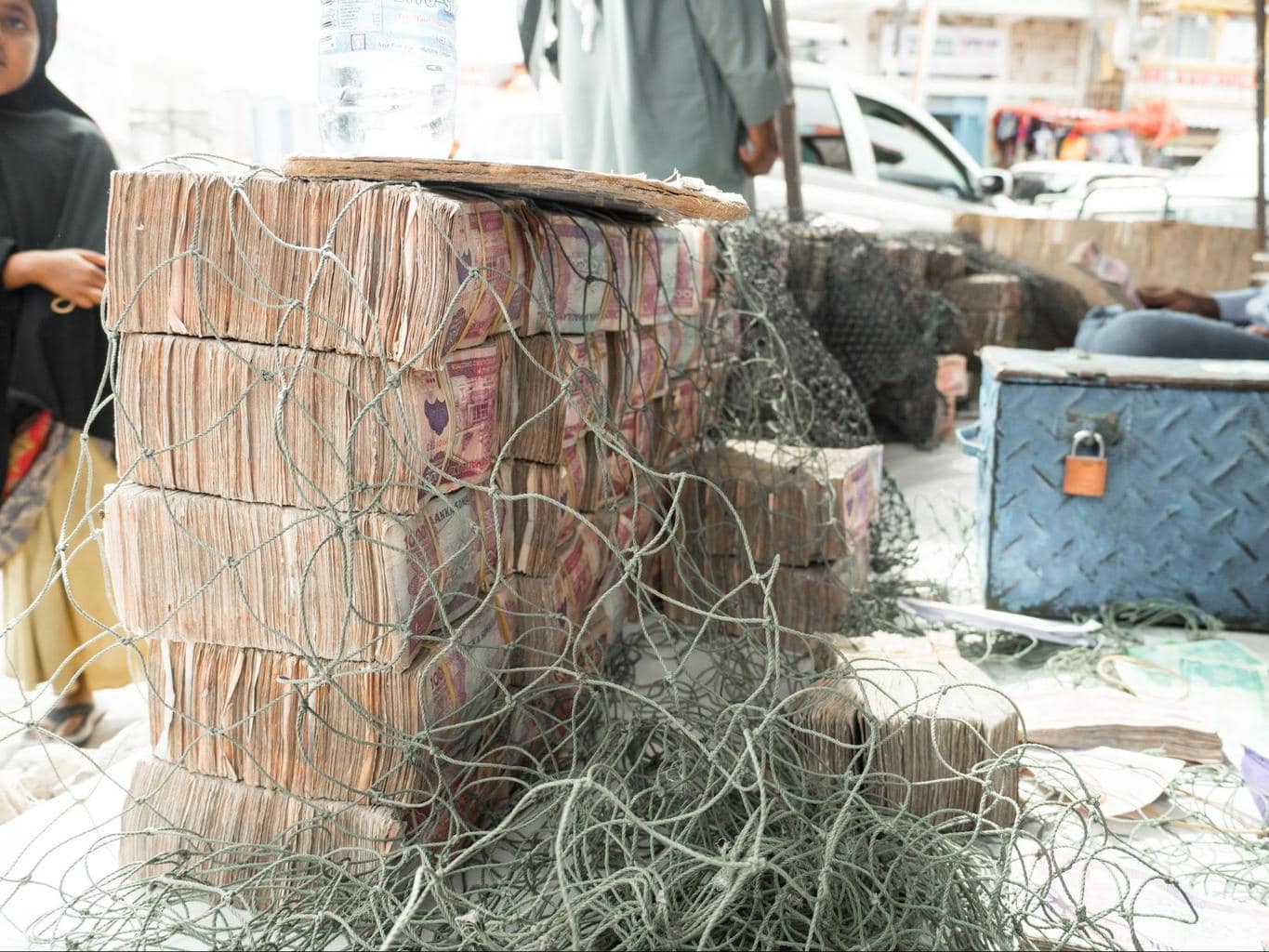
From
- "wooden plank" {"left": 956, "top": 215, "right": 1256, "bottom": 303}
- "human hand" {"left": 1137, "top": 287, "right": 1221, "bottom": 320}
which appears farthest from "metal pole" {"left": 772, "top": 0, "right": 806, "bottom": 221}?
"wooden plank" {"left": 956, "top": 215, "right": 1256, "bottom": 303}

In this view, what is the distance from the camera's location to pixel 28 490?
92.0 inches

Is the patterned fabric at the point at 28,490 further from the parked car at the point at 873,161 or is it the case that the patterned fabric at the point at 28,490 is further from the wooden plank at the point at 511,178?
the parked car at the point at 873,161

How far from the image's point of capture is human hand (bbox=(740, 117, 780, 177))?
3.01 m

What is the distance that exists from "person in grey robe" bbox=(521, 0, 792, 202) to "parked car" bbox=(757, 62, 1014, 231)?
2670mm

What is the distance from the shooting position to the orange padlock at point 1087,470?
2.55 m

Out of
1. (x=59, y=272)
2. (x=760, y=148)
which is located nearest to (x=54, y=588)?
(x=59, y=272)

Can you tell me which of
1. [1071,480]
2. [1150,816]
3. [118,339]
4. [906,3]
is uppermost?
[906,3]

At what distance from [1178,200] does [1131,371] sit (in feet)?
16.2

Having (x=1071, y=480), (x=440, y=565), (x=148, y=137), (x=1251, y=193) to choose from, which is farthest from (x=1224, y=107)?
(x=440, y=565)

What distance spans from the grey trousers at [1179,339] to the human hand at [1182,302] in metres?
0.85

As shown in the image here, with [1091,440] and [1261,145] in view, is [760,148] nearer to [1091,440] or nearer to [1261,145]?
[1091,440]

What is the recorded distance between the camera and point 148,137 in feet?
21.3

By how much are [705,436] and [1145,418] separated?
3.49ft

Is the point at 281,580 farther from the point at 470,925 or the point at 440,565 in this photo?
the point at 470,925
